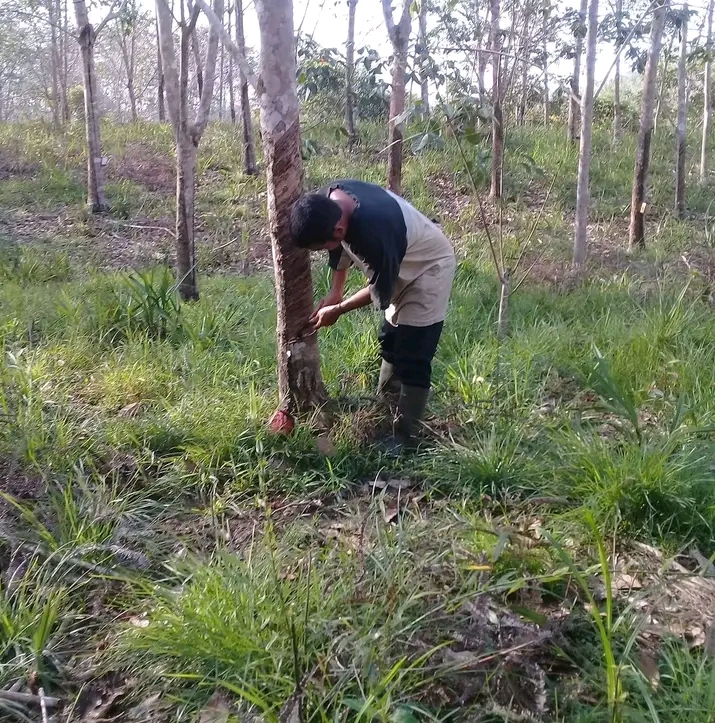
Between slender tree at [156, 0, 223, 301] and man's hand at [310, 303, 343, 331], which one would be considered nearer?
man's hand at [310, 303, 343, 331]

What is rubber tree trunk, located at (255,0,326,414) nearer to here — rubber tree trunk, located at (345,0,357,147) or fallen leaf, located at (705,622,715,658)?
fallen leaf, located at (705,622,715,658)

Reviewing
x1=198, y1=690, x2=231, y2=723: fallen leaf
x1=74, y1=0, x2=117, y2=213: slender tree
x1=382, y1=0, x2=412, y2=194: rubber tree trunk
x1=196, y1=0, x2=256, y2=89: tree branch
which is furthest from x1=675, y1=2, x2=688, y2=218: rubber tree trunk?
x1=198, y1=690, x2=231, y2=723: fallen leaf

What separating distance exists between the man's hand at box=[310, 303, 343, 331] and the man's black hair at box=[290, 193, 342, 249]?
0.47 metres

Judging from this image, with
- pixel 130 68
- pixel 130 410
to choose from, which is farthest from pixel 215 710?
pixel 130 68

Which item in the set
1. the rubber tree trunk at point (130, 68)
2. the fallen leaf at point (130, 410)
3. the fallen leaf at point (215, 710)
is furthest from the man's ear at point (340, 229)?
the rubber tree trunk at point (130, 68)

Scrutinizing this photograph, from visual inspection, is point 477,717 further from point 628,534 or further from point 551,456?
point 551,456

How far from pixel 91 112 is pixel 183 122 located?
426 cm

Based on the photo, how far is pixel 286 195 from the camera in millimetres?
3150

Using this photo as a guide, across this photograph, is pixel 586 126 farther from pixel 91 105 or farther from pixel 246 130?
pixel 246 130

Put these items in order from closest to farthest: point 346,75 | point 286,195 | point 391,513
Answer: point 391,513 → point 286,195 → point 346,75

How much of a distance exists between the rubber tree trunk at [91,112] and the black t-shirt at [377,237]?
21.7ft

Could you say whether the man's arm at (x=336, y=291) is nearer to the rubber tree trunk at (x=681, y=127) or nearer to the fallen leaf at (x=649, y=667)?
the fallen leaf at (x=649, y=667)

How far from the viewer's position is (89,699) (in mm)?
2008

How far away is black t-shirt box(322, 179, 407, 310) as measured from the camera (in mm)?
2885
